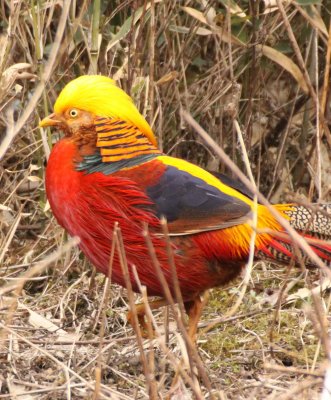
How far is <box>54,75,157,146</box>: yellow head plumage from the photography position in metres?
3.82

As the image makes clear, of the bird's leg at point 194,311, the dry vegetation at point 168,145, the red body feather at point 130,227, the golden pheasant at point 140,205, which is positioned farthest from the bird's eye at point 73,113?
the bird's leg at point 194,311

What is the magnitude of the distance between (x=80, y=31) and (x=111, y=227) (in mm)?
1553

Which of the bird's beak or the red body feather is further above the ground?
the bird's beak

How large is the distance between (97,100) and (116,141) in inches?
7.0

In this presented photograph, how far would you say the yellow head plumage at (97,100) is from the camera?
150 inches

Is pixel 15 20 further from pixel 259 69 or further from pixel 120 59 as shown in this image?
pixel 259 69

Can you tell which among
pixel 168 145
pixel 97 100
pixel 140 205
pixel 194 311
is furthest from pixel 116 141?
pixel 168 145

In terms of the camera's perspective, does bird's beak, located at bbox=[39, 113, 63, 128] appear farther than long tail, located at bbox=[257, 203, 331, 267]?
Yes

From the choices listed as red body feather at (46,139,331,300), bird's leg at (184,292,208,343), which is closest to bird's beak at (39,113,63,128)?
red body feather at (46,139,331,300)

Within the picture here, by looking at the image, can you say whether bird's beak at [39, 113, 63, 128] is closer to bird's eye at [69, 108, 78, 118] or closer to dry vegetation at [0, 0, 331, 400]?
bird's eye at [69, 108, 78, 118]

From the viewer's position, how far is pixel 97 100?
3.81 meters

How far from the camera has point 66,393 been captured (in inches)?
135

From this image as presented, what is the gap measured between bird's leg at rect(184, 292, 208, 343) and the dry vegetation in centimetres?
8

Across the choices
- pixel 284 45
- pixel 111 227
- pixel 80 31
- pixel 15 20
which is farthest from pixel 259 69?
pixel 111 227
